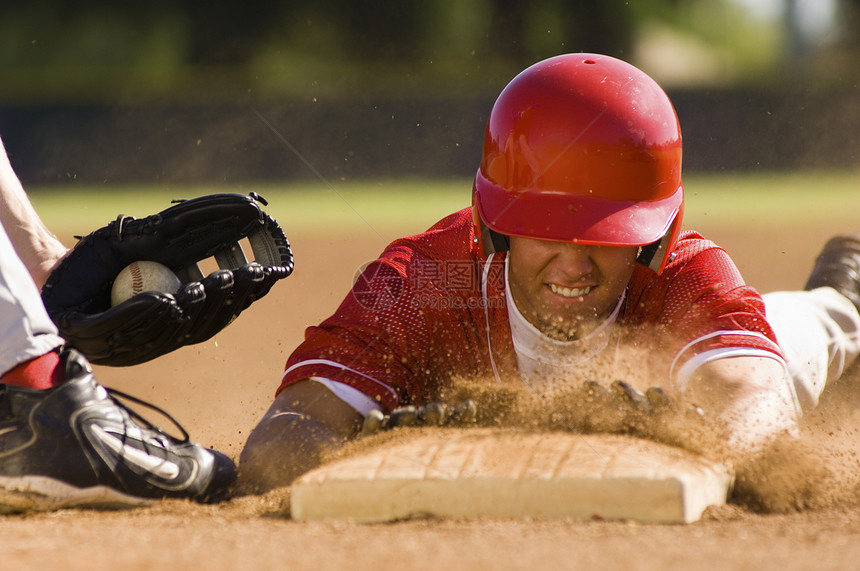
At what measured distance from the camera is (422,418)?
230cm

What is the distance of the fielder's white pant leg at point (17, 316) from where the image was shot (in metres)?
2.02

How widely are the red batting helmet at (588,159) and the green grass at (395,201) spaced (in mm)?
6738

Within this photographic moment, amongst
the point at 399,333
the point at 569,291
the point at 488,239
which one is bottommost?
the point at 399,333

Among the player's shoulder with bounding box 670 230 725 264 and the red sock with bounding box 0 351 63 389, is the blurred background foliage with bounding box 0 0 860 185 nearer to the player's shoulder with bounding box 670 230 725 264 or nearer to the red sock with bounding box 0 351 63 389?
the player's shoulder with bounding box 670 230 725 264

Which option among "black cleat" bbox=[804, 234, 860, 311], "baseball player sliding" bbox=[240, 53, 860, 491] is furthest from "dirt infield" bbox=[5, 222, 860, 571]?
"black cleat" bbox=[804, 234, 860, 311]

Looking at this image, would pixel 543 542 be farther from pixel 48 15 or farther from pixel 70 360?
pixel 48 15

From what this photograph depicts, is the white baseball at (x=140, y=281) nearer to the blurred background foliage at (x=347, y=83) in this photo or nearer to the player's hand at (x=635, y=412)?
the player's hand at (x=635, y=412)

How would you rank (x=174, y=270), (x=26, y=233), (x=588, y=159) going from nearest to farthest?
(x=588, y=159), (x=26, y=233), (x=174, y=270)

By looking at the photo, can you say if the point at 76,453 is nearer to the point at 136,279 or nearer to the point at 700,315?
the point at 136,279

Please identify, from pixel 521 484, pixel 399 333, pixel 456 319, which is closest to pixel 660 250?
pixel 456 319

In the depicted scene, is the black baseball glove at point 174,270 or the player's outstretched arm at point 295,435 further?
the black baseball glove at point 174,270

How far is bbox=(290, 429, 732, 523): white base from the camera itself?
190cm

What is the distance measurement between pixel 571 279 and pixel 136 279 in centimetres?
125

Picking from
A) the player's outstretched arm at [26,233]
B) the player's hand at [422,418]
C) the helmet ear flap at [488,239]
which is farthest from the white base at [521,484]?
the player's outstretched arm at [26,233]
